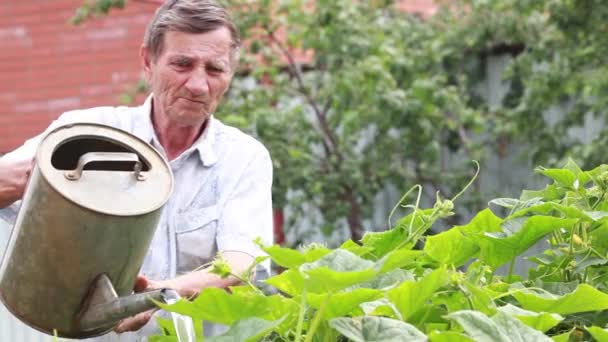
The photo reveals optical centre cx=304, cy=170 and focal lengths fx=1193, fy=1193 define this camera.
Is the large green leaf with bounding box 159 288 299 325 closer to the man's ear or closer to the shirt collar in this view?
the shirt collar

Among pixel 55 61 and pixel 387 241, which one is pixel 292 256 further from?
pixel 55 61

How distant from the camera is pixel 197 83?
2.83 meters

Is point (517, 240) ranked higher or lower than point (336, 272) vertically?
lower

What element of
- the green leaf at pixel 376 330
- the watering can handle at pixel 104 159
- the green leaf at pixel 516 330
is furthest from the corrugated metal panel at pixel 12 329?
the green leaf at pixel 516 330

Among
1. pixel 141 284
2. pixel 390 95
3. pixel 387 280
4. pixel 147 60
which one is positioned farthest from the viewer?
pixel 390 95

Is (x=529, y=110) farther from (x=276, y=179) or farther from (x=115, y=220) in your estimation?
(x=115, y=220)

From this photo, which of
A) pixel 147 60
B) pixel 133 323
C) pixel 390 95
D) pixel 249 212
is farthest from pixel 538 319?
pixel 390 95

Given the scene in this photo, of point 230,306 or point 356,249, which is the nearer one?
point 230,306

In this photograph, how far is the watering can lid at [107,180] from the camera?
187 cm

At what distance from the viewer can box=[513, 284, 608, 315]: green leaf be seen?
1533 millimetres

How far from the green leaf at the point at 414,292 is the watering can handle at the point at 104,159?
0.62m

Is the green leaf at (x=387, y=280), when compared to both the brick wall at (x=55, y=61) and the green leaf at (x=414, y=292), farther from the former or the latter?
the brick wall at (x=55, y=61)

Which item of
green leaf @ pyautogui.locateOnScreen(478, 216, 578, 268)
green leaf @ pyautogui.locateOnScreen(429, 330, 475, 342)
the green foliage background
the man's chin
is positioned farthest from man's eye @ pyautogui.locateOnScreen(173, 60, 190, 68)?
the green foliage background

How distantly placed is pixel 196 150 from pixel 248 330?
1.52 m
